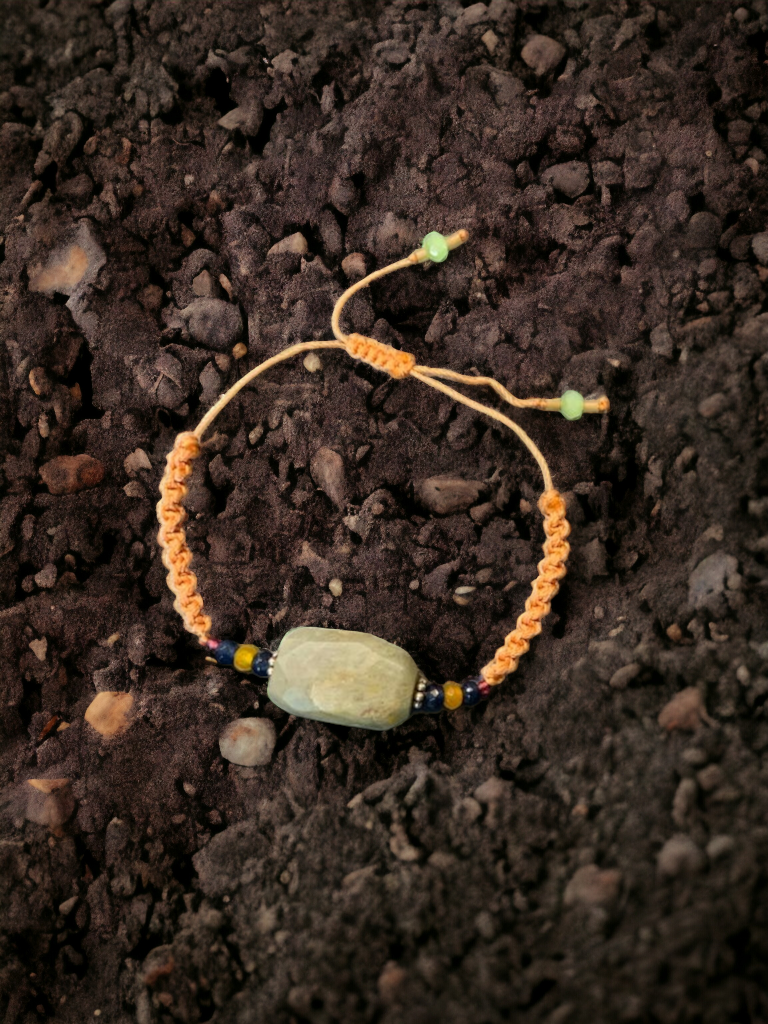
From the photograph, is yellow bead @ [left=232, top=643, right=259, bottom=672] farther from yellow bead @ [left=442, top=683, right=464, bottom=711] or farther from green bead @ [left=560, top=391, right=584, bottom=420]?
green bead @ [left=560, top=391, right=584, bottom=420]

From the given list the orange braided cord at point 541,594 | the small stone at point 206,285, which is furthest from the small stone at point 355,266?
the orange braided cord at point 541,594

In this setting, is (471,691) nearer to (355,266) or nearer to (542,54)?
(355,266)

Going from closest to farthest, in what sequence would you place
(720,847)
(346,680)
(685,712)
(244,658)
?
(720,847)
(685,712)
(346,680)
(244,658)

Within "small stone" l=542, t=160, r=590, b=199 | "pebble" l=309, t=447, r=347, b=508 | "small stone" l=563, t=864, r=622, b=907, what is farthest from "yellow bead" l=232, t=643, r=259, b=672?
"small stone" l=542, t=160, r=590, b=199

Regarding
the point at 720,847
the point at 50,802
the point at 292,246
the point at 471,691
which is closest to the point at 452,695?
the point at 471,691

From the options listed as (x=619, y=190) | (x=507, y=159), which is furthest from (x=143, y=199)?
(x=619, y=190)
